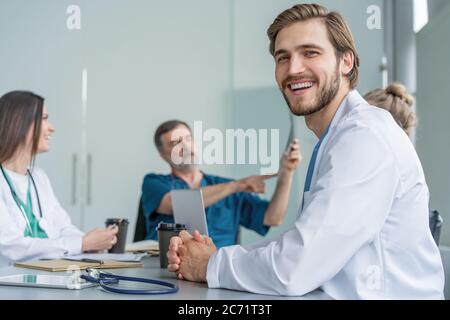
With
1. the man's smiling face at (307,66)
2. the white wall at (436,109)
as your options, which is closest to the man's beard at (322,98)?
the man's smiling face at (307,66)

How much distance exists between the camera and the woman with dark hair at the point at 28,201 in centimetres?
160

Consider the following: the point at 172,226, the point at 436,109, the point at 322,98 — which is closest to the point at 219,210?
the point at 436,109

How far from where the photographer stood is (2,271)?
1.16 meters

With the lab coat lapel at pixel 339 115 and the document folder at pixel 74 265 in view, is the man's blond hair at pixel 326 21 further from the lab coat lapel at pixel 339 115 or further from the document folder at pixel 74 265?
the document folder at pixel 74 265

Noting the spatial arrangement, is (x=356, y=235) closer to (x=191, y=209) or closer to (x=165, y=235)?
(x=165, y=235)

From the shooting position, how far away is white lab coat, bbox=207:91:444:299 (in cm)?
85

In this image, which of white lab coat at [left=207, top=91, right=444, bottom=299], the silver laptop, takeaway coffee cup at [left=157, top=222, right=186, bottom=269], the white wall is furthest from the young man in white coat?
the white wall

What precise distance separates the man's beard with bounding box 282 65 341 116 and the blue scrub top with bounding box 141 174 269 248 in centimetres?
125

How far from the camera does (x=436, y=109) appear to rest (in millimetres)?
2020

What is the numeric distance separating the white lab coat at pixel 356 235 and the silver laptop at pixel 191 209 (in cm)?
45

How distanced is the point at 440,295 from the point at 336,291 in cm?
25

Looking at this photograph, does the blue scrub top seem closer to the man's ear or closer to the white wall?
the white wall

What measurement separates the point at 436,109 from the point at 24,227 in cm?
146
